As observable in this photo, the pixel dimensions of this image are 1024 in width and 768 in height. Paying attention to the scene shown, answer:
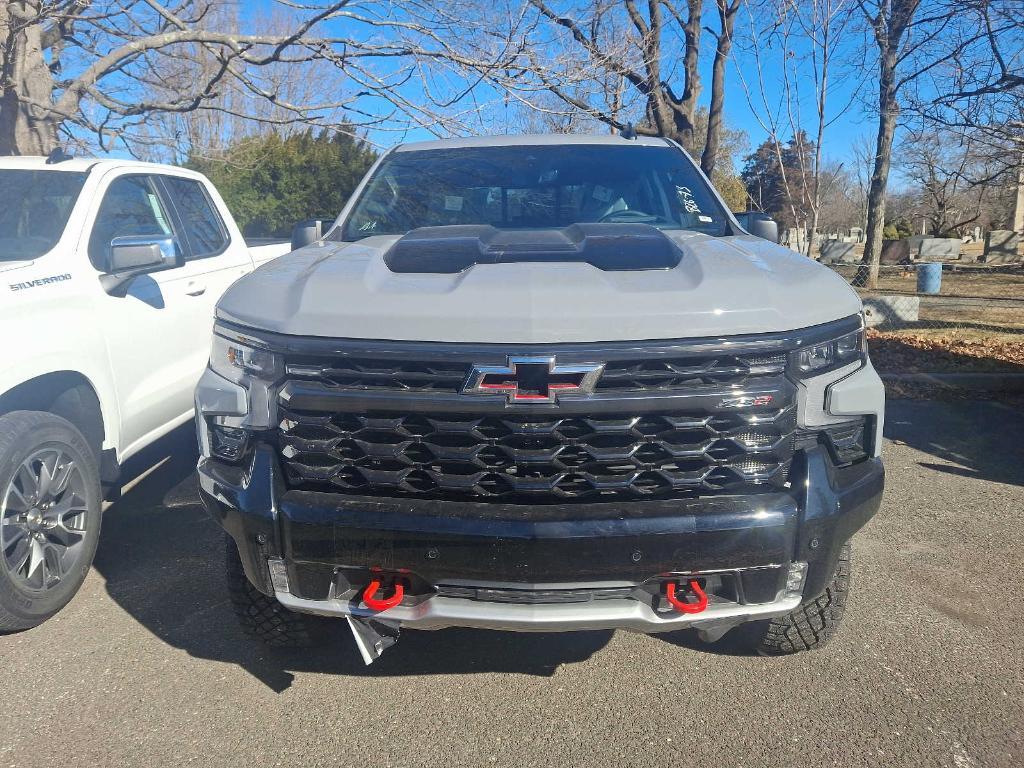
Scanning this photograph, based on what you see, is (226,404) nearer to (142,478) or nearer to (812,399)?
(812,399)

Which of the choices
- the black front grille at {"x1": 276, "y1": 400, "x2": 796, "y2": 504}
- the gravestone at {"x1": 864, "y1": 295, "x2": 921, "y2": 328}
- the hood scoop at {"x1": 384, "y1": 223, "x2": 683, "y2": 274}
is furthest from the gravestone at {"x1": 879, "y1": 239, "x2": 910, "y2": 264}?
the black front grille at {"x1": 276, "y1": 400, "x2": 796, "y2": 504}

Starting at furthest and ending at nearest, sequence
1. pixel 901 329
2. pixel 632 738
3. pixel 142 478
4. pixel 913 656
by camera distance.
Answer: pixel 901 329
pixel 142 478
pixel 913 656
pixel 632 738

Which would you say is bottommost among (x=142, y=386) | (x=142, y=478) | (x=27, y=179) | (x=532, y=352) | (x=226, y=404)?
(x=142, y=478)

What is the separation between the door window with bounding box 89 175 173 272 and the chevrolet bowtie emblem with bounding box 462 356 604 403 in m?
2.64

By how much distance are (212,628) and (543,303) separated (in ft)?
6.76

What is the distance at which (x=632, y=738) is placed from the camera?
2.60m

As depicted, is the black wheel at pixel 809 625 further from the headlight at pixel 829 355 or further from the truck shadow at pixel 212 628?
the headlight at pixel 829 355

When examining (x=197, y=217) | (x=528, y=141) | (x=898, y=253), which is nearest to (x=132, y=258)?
(x=197, y=217)

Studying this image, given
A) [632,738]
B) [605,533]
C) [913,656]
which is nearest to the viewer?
[605,533]

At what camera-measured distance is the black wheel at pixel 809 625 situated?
2.82 metres

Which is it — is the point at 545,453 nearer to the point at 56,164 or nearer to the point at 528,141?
the point at 528,141

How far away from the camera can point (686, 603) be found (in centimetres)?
237

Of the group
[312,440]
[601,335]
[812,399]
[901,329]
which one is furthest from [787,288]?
[901,329]

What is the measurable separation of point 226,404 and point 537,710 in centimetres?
146
